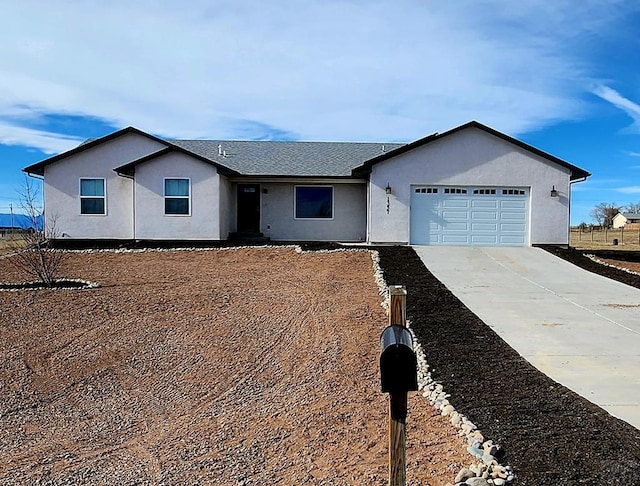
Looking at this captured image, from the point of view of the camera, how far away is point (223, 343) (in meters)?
8.72

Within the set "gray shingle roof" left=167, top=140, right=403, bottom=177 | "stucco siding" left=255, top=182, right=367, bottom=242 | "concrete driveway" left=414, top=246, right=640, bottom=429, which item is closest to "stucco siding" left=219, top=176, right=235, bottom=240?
"gray shingle roof" left=167, top=140, right=403, bottom=177

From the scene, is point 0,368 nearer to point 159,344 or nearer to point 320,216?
point 159,344

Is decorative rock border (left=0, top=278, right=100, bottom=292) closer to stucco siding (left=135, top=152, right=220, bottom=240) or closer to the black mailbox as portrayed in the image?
stucco siding (left=135, top=152, right=220, bottom=240)

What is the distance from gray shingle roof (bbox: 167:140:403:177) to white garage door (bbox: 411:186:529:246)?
3.36 m

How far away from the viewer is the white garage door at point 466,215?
18656mm

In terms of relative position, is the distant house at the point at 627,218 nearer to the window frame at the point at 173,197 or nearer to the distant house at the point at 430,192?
the distant house at the point at 430,192

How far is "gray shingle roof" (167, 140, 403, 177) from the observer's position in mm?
20750

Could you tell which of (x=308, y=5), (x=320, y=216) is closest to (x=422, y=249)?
(x=320, y=216)

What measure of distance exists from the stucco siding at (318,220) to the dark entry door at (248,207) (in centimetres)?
30

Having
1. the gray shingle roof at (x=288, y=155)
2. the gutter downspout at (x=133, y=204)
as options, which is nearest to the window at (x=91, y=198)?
the gutter downspout at (x=133, y=204)

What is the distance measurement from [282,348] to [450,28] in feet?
32.3

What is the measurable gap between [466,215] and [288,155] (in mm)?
8073

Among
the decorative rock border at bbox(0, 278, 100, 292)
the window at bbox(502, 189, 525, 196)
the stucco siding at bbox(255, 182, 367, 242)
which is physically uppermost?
the window at bbox(502, 189, 525, 196)

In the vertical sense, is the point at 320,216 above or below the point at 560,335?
above
